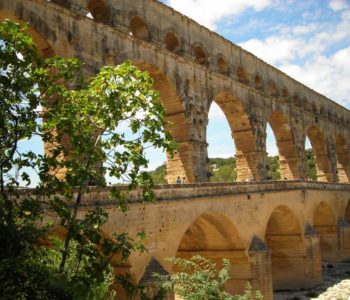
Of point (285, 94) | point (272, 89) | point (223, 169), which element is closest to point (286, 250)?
point (272, 89)

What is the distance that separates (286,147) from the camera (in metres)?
30.2

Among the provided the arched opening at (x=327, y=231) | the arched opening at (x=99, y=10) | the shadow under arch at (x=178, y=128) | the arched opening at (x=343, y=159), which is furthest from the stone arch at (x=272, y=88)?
the arched opening at (x=99, y=10)

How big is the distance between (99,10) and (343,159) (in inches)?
1182

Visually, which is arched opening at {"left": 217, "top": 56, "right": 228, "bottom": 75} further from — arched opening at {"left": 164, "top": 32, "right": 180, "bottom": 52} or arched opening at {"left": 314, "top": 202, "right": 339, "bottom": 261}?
arched opening at {"left": 314, "top": 202, "right": 339, "bottom": 261}

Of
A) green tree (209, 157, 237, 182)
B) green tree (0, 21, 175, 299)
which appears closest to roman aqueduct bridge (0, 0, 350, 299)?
green tree (0, 21, 175, 299)

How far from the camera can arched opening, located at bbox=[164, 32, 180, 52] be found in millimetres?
20609

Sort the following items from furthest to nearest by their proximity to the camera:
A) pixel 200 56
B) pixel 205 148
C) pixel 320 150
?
pixel 320 150 → pixel 200 56 → pixel 205 148

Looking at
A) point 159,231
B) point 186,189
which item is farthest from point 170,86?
point 159,231

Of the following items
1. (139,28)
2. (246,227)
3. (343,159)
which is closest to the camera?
(246,227)

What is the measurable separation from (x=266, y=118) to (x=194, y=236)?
11.7 metres

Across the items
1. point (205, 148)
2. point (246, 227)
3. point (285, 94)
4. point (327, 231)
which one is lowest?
point (327, 231)

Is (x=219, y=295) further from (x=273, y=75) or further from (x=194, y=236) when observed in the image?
(x=273, y=75)

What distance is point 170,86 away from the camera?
19594 millimetres

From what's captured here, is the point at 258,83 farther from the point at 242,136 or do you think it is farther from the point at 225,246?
the point at 225,246
